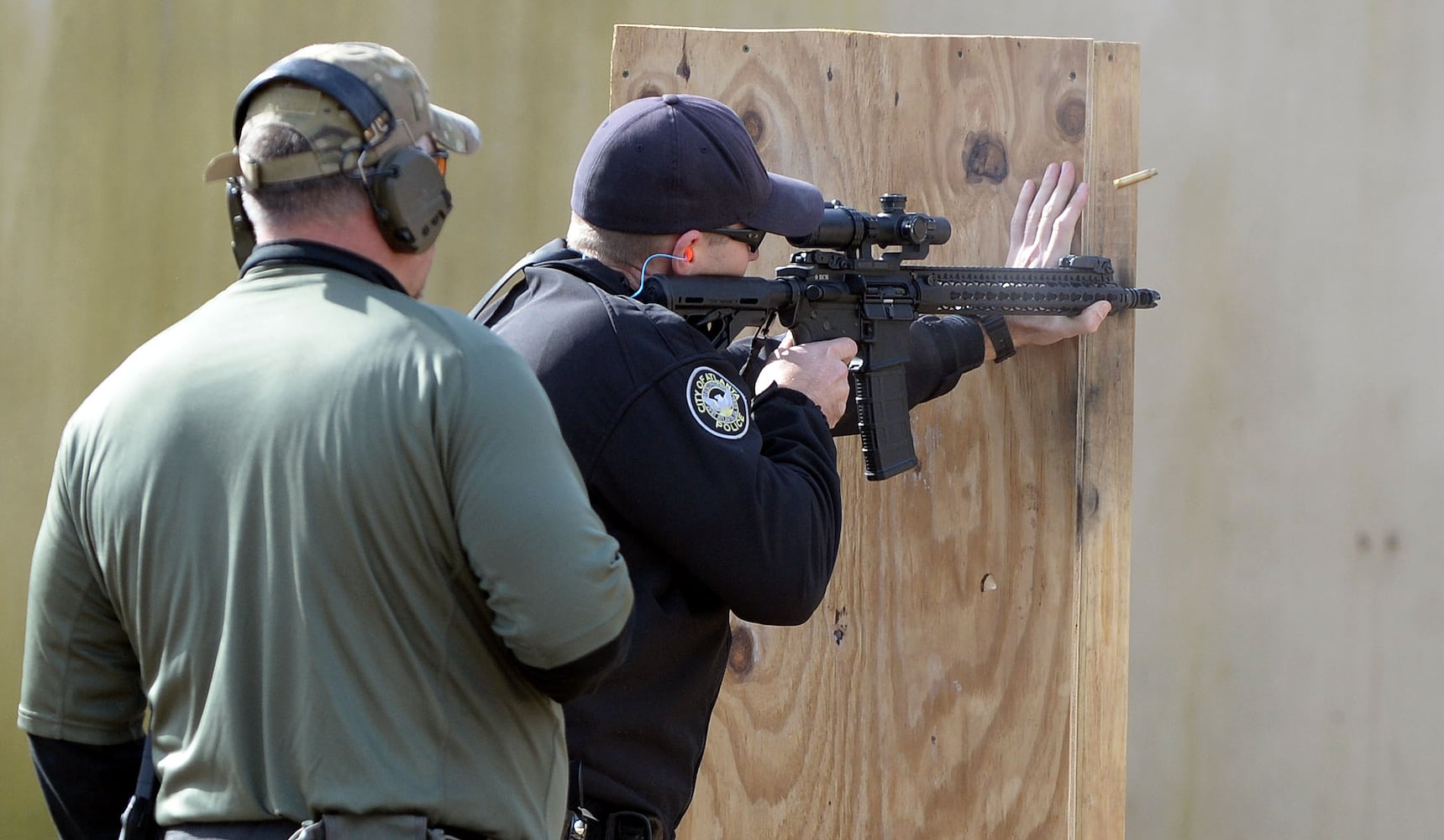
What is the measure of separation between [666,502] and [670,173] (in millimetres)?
532

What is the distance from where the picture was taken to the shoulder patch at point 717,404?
1.72 meters

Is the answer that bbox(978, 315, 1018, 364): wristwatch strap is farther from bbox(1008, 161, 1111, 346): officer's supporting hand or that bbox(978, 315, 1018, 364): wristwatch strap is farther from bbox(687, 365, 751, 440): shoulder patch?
bbox(687, 365, 751, 440): shoulder patch

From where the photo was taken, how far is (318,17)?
3.68m

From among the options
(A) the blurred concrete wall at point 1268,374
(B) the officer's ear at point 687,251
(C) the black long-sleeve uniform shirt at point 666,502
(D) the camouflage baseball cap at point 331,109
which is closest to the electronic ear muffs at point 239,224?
(D) the camouflage baseball cap at point 331,109

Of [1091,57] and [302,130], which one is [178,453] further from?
[1091,57]

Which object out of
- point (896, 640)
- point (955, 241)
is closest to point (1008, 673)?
point (896, 640)

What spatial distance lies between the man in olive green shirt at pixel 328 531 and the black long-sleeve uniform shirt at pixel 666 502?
368 mm

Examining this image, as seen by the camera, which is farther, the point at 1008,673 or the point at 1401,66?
the point at 1401,66

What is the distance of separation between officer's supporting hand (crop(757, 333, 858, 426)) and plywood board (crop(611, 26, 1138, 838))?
43 centimetres

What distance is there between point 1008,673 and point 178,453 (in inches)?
72.1

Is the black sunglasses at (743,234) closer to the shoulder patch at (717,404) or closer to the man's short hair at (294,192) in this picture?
the shoulder patch at (717,404)

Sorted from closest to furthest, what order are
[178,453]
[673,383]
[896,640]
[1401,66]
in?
[178,453] < [673,383] < [896,640] < [1401,66]

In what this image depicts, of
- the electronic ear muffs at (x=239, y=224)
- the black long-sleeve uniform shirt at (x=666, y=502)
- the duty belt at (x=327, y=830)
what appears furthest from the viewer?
the black long-sleeve uniform shirt at (x=666, y=502)

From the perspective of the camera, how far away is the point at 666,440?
1703mm
